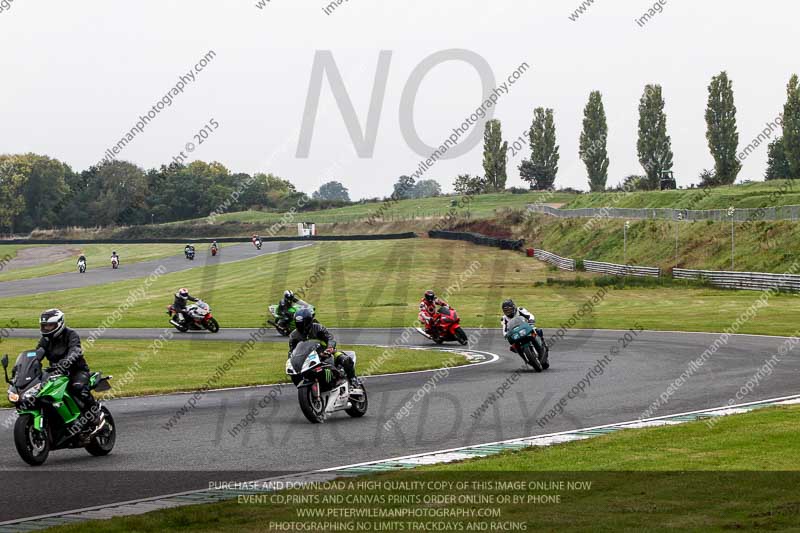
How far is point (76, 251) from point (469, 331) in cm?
7556

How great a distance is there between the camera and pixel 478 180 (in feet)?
554

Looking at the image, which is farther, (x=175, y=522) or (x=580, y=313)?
(x=580, y=313)

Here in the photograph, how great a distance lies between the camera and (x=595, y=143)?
12044 centimetres

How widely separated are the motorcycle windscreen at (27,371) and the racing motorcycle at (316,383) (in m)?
3.87

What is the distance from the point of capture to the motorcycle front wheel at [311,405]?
51.6 feet

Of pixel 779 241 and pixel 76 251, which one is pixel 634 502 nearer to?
pixel 779 241

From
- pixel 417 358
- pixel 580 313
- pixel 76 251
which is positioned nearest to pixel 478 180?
pixel 76 251

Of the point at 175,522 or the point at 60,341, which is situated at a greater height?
the point at 60,341

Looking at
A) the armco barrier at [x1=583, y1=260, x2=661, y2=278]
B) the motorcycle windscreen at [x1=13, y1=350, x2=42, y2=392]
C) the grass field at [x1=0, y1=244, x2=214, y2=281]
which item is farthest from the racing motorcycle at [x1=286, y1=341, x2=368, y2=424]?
the grass field at [x1=0, y1=244, x2=214, y2=281]

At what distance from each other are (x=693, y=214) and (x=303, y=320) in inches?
2168

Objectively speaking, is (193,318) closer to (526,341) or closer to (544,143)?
(526,341)

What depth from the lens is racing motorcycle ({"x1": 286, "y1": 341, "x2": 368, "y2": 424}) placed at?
51.3ft

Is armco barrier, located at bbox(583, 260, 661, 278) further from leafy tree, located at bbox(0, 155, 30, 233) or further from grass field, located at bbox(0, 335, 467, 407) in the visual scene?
leafy tree, located at bbox(0, 155, 30, 233)

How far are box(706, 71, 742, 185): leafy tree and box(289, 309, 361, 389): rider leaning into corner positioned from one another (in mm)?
88074
